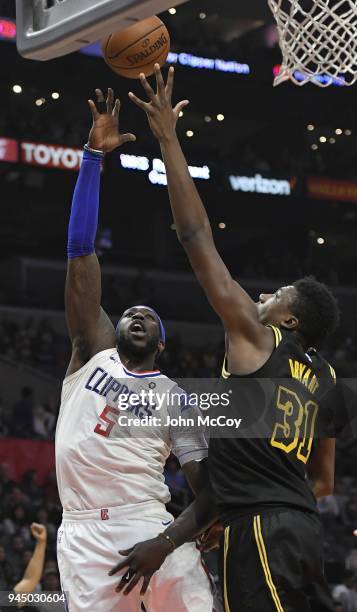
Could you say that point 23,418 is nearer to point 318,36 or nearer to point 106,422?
point 318,36

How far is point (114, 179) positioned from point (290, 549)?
1763 centimetres

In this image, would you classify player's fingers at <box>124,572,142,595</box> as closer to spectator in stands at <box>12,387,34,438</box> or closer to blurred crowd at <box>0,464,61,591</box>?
blurred crowd at <box>0,464,61,591</box>

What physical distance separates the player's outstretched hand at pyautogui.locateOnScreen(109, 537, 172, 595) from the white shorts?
7cm

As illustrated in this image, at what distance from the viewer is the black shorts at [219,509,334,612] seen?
3.26 m

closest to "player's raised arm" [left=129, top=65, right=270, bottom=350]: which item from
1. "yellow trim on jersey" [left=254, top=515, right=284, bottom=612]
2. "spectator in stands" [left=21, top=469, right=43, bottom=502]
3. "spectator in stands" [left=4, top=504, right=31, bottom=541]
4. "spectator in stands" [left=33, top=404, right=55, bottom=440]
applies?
"yellow trim on jersey" [left=254, top=515, right=284, bottom=612]

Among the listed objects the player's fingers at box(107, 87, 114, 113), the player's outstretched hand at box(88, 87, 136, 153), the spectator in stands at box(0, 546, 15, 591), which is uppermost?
the player's fingers at box(107, 87, 114, 113)

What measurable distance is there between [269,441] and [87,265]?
1269 millimetres

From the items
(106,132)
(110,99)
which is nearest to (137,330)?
(106,132)

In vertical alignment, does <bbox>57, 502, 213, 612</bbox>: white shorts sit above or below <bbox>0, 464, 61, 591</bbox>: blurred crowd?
above

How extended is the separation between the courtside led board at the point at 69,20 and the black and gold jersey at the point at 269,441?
114 centimetres

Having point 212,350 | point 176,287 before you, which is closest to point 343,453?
point 212,350

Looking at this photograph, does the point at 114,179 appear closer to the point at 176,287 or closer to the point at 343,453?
the point at 176,287

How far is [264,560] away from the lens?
10.7ft

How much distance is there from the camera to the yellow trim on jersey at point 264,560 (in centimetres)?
325
